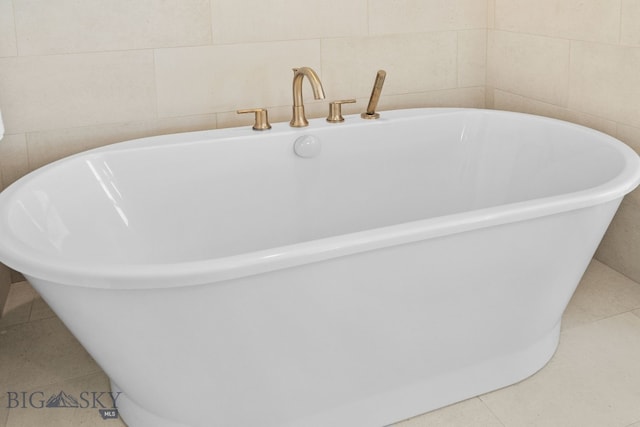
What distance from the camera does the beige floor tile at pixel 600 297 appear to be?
7.01ft

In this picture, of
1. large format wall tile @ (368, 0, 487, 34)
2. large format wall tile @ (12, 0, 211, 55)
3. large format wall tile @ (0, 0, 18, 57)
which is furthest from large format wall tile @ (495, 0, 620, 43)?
large format wall tile @ (0, 0, 18, 57)

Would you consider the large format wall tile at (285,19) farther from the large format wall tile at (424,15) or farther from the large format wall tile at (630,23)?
the large format wall tile at (630,23)

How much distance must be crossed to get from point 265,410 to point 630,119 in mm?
1597

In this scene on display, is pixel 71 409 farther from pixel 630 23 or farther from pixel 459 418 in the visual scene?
pixel 630 23

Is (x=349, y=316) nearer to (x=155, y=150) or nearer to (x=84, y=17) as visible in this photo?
(x=155, y=150)

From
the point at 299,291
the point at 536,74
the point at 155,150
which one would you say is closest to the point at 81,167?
the point at 155,150

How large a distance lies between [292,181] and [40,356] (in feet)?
3.17

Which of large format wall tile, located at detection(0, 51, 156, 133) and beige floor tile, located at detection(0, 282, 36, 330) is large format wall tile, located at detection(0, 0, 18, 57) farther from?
beige floor tile, located at detection(0, 282, 36, 330)

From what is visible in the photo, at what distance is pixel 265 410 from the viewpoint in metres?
1.51

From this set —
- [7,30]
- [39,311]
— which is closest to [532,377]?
[39,311]

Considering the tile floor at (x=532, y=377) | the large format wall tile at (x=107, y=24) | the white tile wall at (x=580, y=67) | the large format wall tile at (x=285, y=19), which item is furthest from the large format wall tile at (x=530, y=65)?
the large format wall tile at (x=107, y=24)

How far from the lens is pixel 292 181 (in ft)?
7.25

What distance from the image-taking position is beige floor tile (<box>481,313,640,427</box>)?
65.6 inches

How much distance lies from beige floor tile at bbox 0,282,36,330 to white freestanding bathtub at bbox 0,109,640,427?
54 cm
